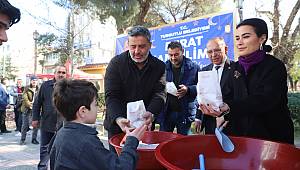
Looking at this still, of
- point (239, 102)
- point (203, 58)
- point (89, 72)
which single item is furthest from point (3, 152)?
point (89, 72)

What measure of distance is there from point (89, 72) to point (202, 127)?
21240 mm

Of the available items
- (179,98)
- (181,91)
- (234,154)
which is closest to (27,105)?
(179,98)

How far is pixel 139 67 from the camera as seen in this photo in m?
2.22

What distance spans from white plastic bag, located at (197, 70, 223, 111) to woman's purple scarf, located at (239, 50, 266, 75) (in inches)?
14.8

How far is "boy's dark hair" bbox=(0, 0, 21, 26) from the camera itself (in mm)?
1139

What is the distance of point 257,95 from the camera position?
175cm

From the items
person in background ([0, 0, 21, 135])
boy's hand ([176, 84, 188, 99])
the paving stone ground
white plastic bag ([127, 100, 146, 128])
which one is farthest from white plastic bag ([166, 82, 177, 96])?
the paving stone ground

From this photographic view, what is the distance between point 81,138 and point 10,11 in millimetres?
682

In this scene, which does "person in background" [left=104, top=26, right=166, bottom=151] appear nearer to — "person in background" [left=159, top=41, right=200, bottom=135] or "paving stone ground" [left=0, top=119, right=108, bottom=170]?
"person in background" [left=159, top=41, right=200, bottom=135]

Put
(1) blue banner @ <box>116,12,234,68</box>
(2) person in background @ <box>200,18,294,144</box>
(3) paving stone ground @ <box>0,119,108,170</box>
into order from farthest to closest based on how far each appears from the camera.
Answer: (3) paving stone ground @ <box>0,119,108,170</box>
(1) blue banner @ <box>116,12,234,68</box>
(2) person in background @ <box>200,18,294,144</box>

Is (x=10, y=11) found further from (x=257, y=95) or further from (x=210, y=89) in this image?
(x=257, y=95)

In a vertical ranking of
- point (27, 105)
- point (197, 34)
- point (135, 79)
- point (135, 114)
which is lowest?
point (27, 105)

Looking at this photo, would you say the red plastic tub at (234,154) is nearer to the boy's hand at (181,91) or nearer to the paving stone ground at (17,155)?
the boy's hand at (181,91)

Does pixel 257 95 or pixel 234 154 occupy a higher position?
pixel 257 95
